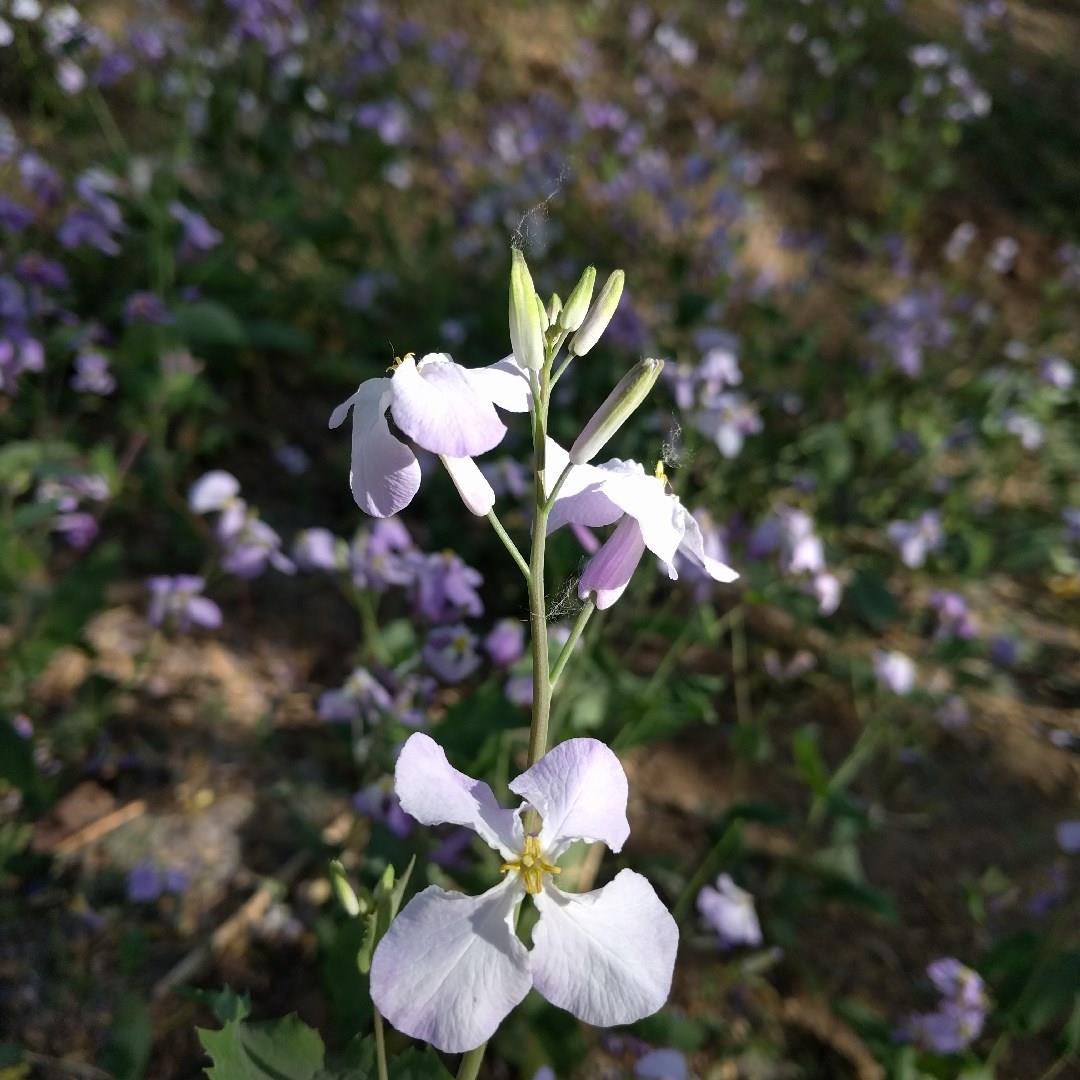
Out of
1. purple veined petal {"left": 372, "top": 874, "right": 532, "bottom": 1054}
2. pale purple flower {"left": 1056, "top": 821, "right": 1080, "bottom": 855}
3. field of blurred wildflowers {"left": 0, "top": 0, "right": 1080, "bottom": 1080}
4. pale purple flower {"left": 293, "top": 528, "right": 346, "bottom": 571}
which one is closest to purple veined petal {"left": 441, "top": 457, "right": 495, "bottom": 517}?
field of blurred wildflowers {"left": 0, "top": 0, "right": 1080, "bottom": 1080}

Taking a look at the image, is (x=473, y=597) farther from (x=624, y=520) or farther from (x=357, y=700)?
(x=624, y=520)

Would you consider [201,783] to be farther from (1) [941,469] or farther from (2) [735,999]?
(1) [941,469]

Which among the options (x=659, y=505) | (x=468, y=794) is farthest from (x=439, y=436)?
(x=468, y=794)

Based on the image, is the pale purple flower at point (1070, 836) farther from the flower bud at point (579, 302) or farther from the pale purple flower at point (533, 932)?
the flower bud at point (579, 302)

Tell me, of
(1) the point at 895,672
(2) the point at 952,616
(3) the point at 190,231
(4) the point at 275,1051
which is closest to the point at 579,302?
(4) the point at 275,1051

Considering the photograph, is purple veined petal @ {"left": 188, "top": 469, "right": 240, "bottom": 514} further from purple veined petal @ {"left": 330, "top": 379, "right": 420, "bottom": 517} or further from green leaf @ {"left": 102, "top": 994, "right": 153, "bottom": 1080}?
purple veined petal @ {"left": 330, "top": 379, "right": 420, "bottom": 517}

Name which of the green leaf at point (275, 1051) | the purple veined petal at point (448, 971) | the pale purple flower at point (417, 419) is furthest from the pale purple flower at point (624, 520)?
the green leaf at point (275, 1051)
